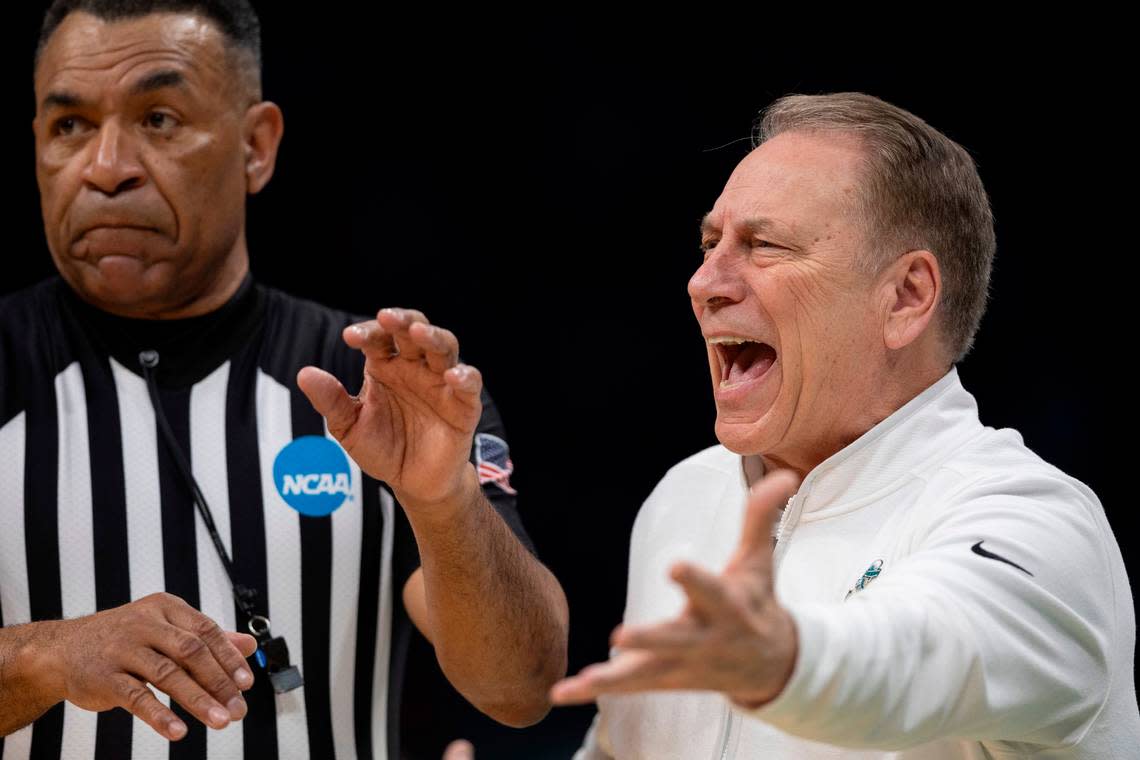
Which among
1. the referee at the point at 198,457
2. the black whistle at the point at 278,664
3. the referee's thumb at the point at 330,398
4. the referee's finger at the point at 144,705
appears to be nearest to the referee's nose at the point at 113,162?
the referee at the point at 198,457

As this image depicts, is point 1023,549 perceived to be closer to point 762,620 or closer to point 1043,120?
point 762,620

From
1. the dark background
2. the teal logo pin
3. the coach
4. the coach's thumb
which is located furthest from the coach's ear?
the dark background

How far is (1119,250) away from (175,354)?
6.06 ft

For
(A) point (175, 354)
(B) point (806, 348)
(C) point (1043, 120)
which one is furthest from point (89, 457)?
(C) point (1043, 120)

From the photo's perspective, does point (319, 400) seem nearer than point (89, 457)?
Yes

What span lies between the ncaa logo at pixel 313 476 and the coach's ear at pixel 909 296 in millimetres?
845

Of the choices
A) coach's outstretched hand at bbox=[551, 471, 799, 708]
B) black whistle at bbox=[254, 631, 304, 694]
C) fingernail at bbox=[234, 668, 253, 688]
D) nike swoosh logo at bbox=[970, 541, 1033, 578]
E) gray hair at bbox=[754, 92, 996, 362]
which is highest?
gray hair at bbox=[754, 92, 996, 362]

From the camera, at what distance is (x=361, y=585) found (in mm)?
2037

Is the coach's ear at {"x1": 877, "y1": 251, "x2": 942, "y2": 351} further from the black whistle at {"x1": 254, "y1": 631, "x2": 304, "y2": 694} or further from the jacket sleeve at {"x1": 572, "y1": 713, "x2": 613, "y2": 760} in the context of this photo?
the black whistle at {"x1": 254, "y1": 631, "x2": 304, "y2": 694}

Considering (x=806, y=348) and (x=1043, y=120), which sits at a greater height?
(x=1043, y=120)

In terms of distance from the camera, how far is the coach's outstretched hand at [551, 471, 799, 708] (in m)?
1.02

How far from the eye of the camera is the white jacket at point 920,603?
1185 millimetres

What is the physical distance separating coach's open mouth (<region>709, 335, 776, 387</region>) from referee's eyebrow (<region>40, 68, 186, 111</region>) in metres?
0.93

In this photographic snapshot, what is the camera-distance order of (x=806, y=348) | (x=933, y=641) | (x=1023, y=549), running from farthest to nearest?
(x=806, y=348) < (x=1023, y=549) < (x=933, y=641)
